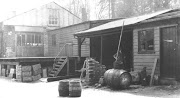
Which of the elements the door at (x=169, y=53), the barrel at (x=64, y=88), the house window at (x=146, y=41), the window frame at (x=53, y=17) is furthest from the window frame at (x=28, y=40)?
the door at (x=169, y=53)

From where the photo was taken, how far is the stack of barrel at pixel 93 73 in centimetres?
1392

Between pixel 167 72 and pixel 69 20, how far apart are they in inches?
882

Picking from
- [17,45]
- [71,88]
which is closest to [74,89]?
[71,88]

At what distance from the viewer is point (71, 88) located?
32.9 feet

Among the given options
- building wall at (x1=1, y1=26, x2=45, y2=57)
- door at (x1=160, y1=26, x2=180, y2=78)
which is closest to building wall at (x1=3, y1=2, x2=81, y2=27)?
building wall at (x1=1, y1=26, x2=45, y2=57)

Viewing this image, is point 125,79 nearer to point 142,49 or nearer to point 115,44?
point 142,49

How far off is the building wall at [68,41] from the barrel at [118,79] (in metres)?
9.06

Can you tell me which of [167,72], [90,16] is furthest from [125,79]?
[90,16]

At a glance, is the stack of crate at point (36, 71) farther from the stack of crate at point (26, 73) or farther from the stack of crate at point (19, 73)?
the stack of crate at point (19, 73)

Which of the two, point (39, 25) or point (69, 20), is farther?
point (69, 20)

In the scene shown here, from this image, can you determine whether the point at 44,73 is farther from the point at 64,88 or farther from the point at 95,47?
the point at 64,88

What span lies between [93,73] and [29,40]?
17.3 meters

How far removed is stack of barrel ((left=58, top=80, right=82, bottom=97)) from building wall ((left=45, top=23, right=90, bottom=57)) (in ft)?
34.8

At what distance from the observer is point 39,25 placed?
101 ft
